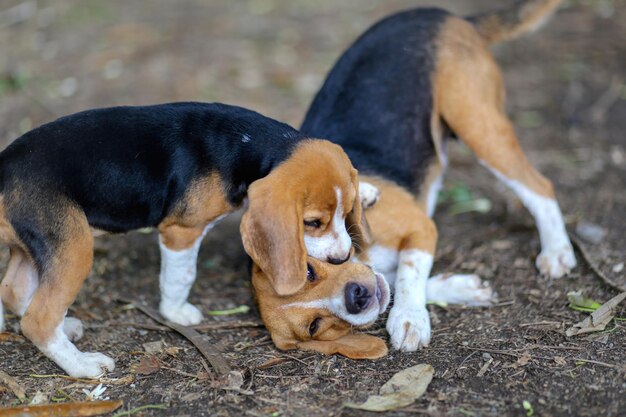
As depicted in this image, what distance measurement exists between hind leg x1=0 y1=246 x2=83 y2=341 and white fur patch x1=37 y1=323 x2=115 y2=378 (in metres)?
0.44

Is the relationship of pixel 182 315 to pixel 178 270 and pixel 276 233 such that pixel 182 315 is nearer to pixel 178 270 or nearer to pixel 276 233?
pixel 178 270

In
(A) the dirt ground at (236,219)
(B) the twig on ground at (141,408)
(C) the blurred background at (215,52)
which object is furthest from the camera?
(C) the blurred background at (215,52)

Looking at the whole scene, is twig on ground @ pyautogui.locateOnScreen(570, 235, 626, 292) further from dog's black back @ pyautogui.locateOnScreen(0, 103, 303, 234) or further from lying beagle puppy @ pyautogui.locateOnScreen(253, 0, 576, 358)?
dog's black back @ pyautogui.locateOnScreen(0, 103, 303, 234)

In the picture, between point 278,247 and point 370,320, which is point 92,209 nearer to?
point 278,247

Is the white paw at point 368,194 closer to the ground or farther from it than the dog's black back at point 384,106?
closer to the ground

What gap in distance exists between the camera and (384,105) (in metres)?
6.25

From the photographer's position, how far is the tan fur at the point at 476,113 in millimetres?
6332

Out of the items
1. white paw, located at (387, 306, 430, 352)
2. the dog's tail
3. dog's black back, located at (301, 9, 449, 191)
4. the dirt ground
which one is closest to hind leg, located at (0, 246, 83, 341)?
the dirt ground

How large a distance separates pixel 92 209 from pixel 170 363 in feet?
3.35

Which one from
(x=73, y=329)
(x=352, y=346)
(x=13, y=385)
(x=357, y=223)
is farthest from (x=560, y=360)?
(x=13, y=385)

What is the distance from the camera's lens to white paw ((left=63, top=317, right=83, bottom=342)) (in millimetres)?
5312

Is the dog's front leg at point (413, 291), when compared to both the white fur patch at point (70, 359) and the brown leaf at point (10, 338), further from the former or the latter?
the brown leaf at point (10, 338)

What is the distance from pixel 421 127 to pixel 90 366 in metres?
2.98

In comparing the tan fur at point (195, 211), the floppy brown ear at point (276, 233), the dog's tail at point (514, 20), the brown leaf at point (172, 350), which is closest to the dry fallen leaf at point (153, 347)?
the brown leaf at point (172, 350)
